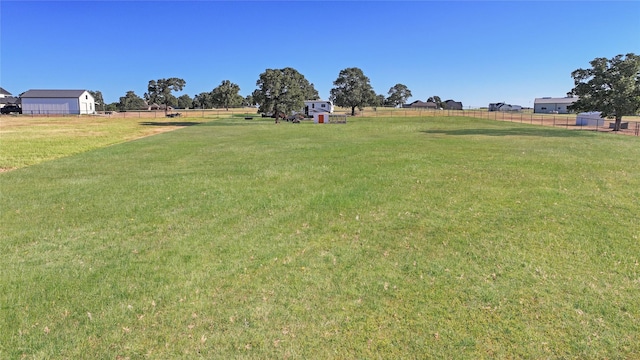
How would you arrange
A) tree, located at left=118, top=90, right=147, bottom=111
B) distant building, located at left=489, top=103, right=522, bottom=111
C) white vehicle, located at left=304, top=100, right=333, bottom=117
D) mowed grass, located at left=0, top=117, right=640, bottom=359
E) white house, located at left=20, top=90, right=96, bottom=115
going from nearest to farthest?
mowed grass, located at left=0, top=117, right=640, bottom=359
white vehicle, located at left=304, top=100, right=333, bottom=117
white house, located at left=20, top=90, right=96, bottom=115
distant building, located at left=489, top=103, right=522, bottom=111
tree, located at left=118, top=90, right=147, bottom=111

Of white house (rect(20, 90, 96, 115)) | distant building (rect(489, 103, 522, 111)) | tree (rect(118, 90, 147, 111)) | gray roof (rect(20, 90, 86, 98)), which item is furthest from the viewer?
tree (rect(118, 90, 147, 111))

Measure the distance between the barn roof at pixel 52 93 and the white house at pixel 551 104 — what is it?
132 metres

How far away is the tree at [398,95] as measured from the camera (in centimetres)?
15450

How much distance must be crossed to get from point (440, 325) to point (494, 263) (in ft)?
6.92

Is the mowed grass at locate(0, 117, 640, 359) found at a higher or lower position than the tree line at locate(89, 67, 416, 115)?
lower

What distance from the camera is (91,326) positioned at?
405 centimetres

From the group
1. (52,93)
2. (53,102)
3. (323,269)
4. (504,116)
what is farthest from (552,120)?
(52,93)

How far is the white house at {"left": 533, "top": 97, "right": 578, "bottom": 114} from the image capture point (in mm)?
106375

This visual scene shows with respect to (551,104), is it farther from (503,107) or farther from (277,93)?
(277,93)

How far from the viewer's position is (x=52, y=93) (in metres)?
81.8

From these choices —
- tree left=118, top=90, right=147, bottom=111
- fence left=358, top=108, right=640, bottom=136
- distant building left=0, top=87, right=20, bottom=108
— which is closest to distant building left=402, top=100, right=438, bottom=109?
fence left=358, top=108, right=640, bottom=136

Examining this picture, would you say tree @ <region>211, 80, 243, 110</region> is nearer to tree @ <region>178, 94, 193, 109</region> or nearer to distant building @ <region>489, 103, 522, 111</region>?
tree @ <region>178, 94, 193, 109</region>

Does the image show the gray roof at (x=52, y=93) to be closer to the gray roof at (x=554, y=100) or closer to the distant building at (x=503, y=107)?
the distant building at (x=503, y=107)

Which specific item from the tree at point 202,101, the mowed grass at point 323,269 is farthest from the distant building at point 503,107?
the mowed grass at point 323,269
